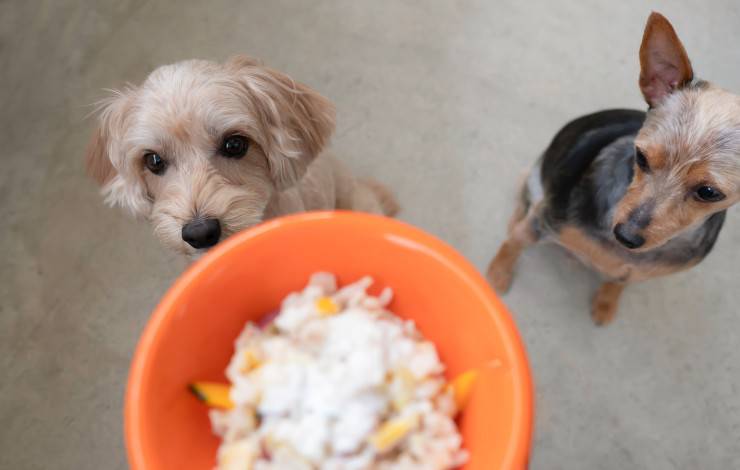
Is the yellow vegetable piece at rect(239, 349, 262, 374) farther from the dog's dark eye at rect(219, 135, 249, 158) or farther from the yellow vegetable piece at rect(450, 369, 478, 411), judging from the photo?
the dog's dark eye at rect(219, 135, 249, 158)

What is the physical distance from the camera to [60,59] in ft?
7.00

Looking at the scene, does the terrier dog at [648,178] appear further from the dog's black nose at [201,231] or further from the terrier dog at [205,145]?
the dog's black nose at [201,231]

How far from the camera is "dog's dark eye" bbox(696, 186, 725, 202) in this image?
1160 mm

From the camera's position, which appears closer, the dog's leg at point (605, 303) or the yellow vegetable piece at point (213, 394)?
the yellow vegetable piece at point (213, 394)

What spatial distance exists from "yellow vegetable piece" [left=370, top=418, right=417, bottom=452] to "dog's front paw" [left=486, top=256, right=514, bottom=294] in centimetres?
103

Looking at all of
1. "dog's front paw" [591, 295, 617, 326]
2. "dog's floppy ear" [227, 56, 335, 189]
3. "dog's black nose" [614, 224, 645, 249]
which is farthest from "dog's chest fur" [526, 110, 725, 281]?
"dog's floppy ear" [227, 56, 335, 189]

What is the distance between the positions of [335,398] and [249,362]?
157 mm

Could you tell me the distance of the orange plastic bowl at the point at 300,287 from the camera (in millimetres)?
794

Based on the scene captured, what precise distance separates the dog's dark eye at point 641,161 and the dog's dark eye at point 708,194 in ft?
0.38

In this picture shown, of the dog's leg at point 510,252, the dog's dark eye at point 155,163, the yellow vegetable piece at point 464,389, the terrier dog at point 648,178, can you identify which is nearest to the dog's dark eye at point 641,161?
the terrier dog at point 648,178

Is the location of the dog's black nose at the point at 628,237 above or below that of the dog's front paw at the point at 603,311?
above

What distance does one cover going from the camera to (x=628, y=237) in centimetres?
126

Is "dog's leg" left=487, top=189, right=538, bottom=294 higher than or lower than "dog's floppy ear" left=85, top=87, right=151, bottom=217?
lower

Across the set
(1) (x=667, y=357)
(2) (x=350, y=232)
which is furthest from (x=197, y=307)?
(1) (x=667, y=357)
